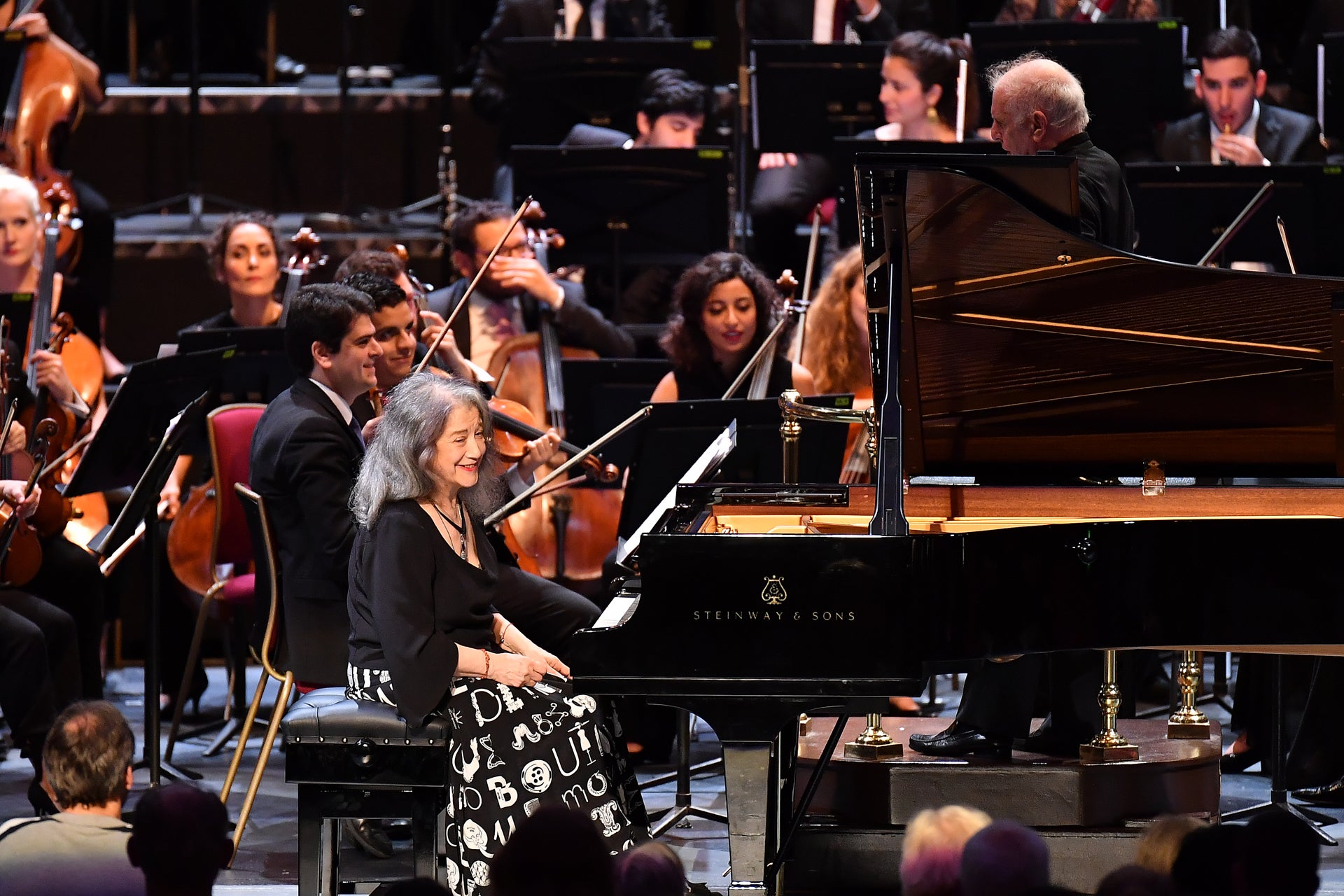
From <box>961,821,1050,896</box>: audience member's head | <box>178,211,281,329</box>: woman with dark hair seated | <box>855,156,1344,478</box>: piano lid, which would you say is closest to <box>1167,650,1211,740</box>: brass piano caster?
<box>855,156,1344,478</box>: piano lid

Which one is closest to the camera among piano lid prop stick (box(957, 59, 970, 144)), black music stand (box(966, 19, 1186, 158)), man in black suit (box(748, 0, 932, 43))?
piano lid prop stick (box(957, 59, 970, 144))

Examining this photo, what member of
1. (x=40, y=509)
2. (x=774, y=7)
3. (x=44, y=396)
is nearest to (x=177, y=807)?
(x=40, y=509)

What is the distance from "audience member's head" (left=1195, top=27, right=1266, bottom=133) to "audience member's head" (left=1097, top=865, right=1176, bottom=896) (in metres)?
4.68

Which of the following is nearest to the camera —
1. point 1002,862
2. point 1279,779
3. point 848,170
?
point 1002,862

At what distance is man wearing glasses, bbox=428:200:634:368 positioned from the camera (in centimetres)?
557

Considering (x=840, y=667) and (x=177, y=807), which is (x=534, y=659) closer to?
(x=840, y=667)

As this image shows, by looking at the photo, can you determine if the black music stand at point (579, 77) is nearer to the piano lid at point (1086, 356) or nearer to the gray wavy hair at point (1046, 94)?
the gray wavy hair at point (1046, 94)

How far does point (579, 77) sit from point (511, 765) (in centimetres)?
377

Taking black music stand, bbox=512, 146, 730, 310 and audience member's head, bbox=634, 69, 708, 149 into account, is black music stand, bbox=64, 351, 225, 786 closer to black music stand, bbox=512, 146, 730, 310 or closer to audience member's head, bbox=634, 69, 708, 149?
black music stand, bbox=512, 146, 730, 310

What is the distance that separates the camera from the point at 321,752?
3.40 m

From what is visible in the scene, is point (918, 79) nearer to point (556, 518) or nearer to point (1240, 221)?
point (1240, 221)

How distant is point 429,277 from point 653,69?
122cm

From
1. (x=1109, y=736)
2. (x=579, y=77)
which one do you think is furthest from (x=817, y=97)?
(x=1109, y=736)

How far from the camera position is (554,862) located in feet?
7.14
